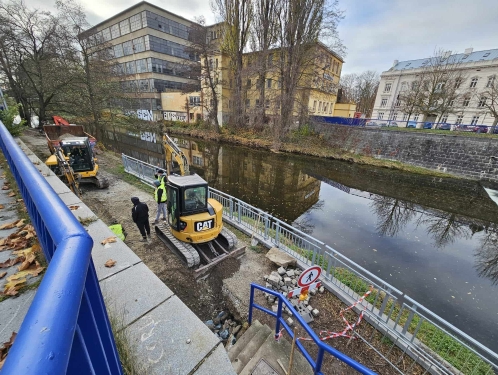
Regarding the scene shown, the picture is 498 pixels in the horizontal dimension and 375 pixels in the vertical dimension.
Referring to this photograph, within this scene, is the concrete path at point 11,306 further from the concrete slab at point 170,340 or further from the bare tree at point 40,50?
the bare tree at point 40,50

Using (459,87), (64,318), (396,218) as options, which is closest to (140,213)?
(64,318)

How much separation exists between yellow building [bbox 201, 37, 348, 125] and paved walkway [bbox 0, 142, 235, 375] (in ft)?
89.5

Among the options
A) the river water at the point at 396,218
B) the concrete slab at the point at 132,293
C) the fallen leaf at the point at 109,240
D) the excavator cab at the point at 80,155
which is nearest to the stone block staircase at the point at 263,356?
the concrete slab at the point at 132,293

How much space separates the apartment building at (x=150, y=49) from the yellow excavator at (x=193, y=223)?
45.7 metres

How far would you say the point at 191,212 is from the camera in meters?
6.83

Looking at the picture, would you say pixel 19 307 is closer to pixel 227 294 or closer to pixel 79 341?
pixel 79 341

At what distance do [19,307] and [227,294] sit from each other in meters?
4.66

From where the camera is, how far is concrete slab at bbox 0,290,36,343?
1728mm

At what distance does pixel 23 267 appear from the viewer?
89.6 inches

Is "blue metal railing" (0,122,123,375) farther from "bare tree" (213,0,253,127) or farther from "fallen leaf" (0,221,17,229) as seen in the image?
"bare tree" (213,0,253,127)

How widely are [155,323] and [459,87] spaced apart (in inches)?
2227

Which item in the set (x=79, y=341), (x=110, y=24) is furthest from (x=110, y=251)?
(x=110, y=24)

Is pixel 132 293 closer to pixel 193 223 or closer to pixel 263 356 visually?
pixel 263 356

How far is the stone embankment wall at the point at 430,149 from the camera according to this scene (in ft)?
63.4
